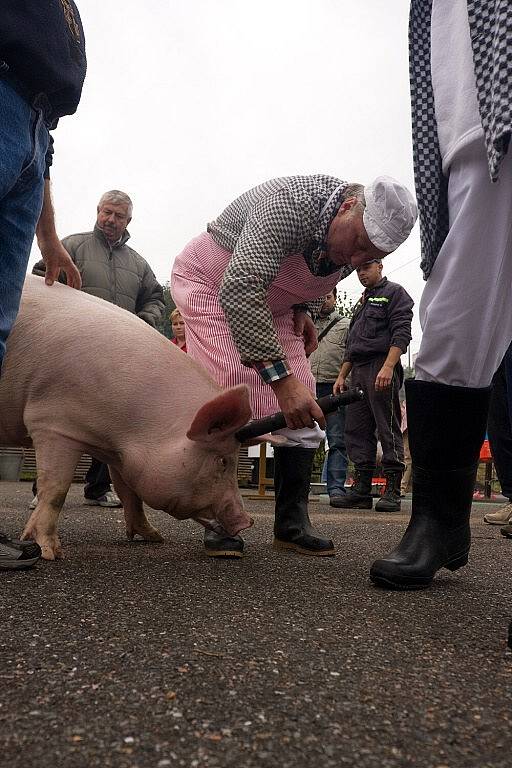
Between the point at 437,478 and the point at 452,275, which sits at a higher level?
the point at 452,275

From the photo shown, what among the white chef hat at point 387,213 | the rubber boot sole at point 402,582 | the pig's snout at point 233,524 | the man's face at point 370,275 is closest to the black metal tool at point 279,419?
the pig's snout at point 233,524

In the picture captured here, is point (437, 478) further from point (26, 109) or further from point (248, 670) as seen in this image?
point (26, 109)

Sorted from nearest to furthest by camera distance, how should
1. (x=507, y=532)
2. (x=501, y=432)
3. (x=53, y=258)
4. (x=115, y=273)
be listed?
(x=53, y=258) < (x=507, y=532) < (x=501, y=432) < (x=115, y=273)

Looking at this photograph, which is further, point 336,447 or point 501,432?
point 336,447

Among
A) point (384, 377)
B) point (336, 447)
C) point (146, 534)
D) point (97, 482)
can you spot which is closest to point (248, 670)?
point (146, 534)

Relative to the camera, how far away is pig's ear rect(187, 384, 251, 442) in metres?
2.38

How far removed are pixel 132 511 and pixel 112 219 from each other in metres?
2.66

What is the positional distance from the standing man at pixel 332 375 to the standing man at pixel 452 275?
4600mm

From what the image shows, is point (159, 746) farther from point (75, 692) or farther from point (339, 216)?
point (339, 216)

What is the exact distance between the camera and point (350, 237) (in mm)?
2527

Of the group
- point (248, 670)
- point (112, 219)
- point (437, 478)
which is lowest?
point (248, 670)

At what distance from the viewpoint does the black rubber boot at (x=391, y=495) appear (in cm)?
601

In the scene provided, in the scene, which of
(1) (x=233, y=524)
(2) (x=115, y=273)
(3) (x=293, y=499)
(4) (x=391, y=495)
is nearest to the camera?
(1) (x=233, y=524)

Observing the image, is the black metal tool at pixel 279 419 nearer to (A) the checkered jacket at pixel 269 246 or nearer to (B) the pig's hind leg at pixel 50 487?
→ (A) the checkered jacket at pixel 269 246
